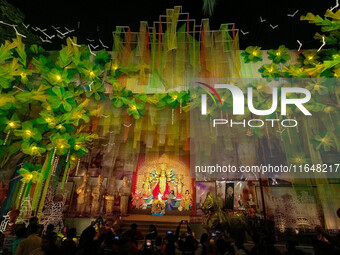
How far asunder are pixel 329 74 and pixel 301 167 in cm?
151

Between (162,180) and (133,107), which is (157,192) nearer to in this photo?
(162,180)

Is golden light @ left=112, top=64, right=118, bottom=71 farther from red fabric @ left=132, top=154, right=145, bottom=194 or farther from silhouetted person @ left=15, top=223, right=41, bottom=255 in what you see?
red fabric @ left=132, top=154, right=145, bottom=194

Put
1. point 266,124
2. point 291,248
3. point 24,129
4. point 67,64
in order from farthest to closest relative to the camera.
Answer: point 266,124 < point 67,64 < point 24,129 < point 291,248

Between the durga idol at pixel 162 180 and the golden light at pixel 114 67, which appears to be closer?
the golden light at pixel 114 67

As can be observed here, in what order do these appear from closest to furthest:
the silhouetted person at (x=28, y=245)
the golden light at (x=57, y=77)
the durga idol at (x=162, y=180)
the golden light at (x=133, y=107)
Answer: the silhouetted person at (x=28, y=245) → the golden light at (x=57, y=77) → the golden light at (x=133, y=107) → the durga idol at (x=162, y=180)

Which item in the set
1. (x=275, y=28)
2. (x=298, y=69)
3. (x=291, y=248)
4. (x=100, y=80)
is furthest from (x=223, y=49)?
(x=291, y=248)

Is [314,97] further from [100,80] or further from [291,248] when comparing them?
[100,80]

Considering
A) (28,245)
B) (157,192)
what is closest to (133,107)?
(28,245)

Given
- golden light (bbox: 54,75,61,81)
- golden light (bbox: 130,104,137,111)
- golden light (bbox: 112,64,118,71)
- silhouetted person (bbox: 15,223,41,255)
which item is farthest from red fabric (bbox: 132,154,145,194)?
silhouetted person (bbox: 15,223,41,255)

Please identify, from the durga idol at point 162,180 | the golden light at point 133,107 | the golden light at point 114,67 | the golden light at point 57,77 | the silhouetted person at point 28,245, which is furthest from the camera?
the durga idol at point 162,180

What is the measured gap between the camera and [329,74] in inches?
111

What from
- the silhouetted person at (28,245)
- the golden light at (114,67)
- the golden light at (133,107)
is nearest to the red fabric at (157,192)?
the golden light at (133,107)

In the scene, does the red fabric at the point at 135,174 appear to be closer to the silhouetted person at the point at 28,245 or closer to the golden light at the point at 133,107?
the golden light at the point at 133,107

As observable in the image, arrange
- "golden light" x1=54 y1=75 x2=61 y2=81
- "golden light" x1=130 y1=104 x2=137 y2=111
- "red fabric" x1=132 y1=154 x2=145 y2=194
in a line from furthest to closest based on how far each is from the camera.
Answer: "red fabric" x1=132 y1=154 x2=145 y2=194, "golden light" x1=130 y1=104 x2=137 y2=111, "golden light" x1=54 y1=75 x2=61 y2=81
